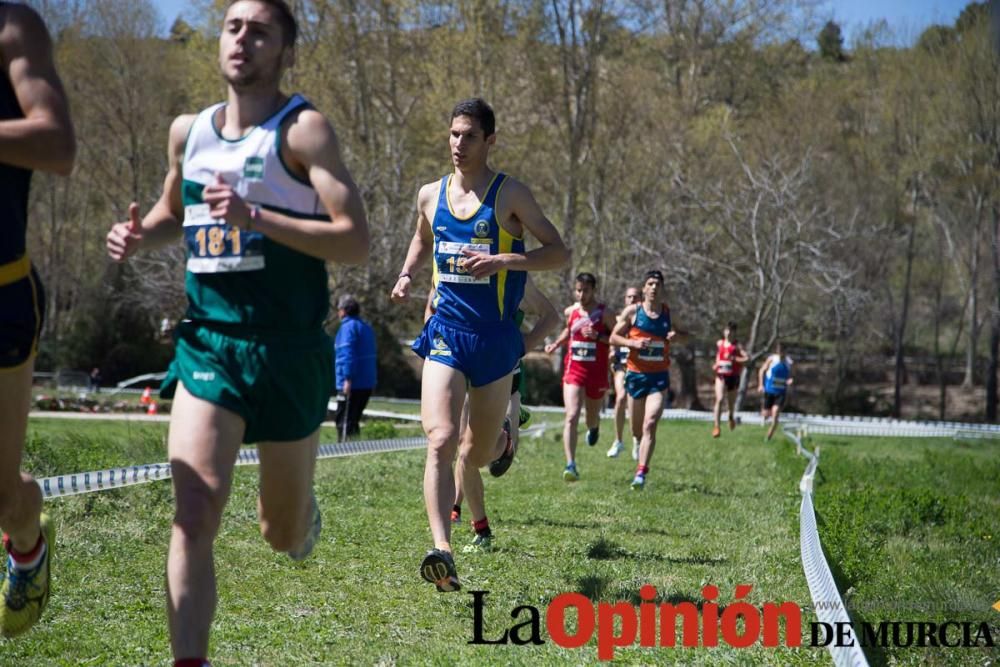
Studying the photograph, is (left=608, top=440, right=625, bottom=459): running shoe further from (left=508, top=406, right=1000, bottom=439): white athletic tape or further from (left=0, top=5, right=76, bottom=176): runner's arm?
(left=508, top=406, right=1000, bottom=439): white athletic tape

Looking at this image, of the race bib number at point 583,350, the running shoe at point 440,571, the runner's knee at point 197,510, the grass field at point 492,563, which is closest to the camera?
the runner's knee at point 197,510

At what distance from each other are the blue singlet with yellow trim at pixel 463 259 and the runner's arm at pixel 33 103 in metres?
3.03

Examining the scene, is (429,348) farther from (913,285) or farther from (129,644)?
(913,285)

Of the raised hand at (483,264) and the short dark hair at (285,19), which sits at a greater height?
the short dark hair at (285,19)

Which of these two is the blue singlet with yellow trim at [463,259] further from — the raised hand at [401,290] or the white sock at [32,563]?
the white sock at [32,563]

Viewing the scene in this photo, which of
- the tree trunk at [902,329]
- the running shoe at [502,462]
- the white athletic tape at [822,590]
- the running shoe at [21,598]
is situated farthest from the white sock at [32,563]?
the tree trunk at [902,329]

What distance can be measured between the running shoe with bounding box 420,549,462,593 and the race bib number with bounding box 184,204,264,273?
2142mm

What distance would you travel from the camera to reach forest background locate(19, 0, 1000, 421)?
41688mm

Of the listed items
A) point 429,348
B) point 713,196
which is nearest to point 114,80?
point 713,196

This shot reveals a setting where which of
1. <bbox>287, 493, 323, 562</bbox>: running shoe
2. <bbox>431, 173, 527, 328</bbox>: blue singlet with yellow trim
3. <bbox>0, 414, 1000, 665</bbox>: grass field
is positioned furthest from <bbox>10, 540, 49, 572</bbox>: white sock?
<bbox>431, 173, 527, 328</bbox>: blue singlet with yellow trim

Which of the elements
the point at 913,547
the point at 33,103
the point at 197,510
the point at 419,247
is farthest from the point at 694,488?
the point at 33,103

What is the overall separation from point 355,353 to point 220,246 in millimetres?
13028

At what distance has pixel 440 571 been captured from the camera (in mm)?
5859

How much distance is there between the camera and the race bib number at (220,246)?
13.9 feet
